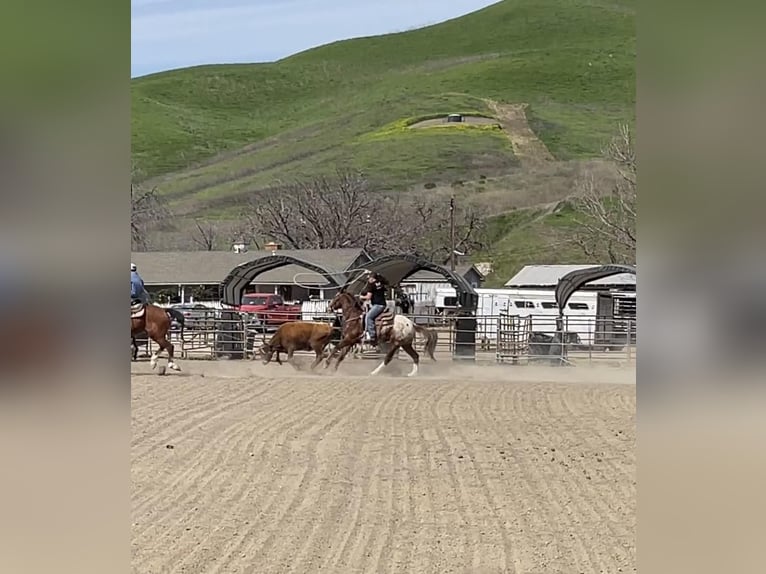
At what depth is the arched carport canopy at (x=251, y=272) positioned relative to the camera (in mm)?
12477

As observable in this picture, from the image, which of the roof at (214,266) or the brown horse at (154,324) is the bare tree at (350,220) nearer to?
the roof at (214,266)

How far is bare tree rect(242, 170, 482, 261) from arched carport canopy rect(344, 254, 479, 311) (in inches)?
587

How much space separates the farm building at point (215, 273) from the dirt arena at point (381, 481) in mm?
12895

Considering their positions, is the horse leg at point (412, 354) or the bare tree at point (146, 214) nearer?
the horse leg at point (412, 354)

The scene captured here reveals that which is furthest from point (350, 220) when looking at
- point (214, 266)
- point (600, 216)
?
point (600, 216)

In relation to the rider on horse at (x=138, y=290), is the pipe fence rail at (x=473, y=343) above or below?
below

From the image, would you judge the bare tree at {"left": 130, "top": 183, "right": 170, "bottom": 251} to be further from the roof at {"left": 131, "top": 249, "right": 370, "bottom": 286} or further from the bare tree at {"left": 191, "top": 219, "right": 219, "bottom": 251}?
the roof at {"left": 131, "top": 249, "right": 370, "bottom": 286}

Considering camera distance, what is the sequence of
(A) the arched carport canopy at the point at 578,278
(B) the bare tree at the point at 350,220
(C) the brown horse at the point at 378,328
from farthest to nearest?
(B) the bare tree at the point at 350,220, (A) the arched carport canopy at the point at 578,278, (C) the brown horse at the point at 378,328

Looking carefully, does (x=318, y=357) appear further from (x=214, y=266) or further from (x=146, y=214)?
(x=146, y=214)

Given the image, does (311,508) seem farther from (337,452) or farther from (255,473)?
(337,452)

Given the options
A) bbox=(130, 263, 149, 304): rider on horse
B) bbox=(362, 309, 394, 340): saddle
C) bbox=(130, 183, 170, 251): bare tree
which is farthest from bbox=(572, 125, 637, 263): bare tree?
bbox=(130, 263, 149, 304): rider on horse

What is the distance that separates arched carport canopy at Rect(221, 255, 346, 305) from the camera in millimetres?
12477

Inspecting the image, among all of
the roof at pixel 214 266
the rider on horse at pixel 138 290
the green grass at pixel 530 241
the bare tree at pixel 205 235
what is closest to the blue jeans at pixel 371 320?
the rider on horse at pixel 138 290

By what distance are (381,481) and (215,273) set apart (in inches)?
754
